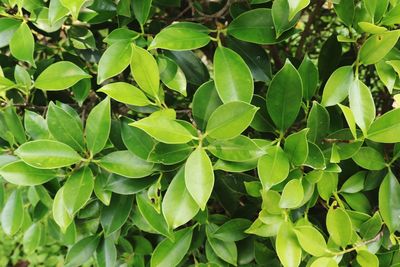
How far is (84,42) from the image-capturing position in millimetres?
1002

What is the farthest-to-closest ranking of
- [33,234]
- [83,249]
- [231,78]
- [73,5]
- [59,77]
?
[33,234] → [83,249] → [59,77] → [231,78] → [73,5]

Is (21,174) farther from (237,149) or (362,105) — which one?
(362,105)

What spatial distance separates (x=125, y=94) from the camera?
756mm

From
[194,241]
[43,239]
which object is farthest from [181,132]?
[43,239]

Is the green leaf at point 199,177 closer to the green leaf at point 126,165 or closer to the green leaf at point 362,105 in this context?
the green leaf at point 126,165

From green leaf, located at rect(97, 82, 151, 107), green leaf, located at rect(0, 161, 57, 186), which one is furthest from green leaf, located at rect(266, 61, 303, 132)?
green leaf, located at rect(0, 161, 57, 186)

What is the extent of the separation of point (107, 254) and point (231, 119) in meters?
0.57

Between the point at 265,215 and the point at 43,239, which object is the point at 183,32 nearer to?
the point at 265,215

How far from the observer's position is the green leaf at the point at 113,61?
0.79 meters

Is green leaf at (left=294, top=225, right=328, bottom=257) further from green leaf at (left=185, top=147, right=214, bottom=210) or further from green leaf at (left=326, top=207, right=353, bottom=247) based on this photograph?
green leaf at (left=185, top=147, right=214, bottom=210)

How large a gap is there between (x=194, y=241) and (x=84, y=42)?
0.51 m

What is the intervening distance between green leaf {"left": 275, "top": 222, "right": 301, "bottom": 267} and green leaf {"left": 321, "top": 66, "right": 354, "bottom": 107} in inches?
9.1

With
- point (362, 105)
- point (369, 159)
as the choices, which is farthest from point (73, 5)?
point (369, 159)

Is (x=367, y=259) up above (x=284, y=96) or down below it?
below
